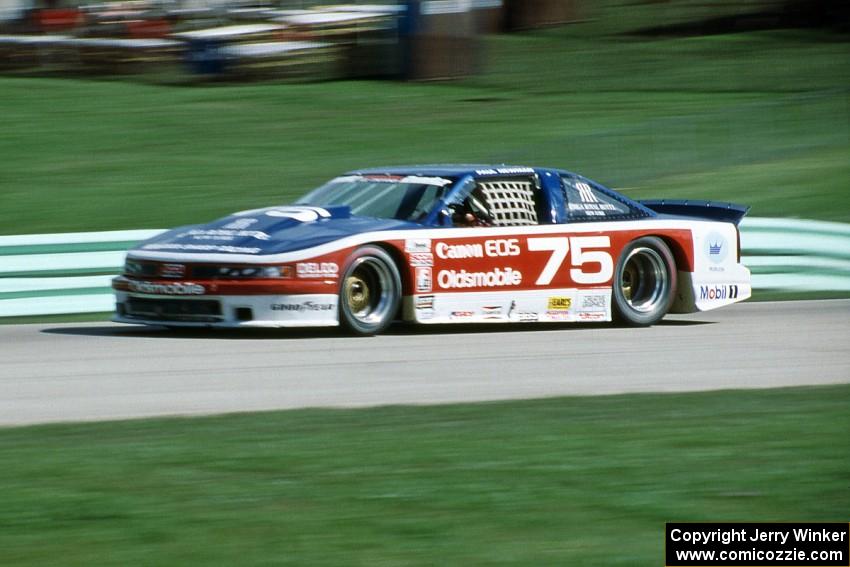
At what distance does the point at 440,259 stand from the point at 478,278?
0.36 meters

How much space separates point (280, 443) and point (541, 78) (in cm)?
2261

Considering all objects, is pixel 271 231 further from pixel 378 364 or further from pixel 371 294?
pixel 378 364

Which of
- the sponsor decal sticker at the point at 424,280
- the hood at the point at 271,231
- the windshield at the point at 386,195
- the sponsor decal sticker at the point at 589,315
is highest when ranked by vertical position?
the windshield at the point at 386,195

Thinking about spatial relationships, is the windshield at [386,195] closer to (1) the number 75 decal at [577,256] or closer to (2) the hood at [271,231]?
(2) the hood at [271,231]

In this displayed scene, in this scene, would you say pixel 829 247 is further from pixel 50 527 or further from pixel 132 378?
pixel 50 527

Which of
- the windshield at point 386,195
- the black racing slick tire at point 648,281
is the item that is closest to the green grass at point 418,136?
the windshield at point 386,195

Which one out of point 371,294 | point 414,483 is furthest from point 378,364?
point 414,483

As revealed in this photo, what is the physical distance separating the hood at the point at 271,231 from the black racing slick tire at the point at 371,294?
217 mm

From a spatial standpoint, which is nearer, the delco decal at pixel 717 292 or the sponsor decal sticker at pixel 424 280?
the sponsor decal sticker at pixel 424 280

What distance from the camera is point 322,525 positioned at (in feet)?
16.3

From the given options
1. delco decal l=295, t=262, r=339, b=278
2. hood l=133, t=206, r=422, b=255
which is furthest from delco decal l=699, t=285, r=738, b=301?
delco decal l=295, t=262, r=339, b=278

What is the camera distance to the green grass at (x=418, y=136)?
17875 millimetres

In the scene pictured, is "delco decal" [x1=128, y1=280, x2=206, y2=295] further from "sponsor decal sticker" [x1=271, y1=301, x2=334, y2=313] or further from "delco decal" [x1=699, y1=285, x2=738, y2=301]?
"delco decal" [x1=699, y1=285, x2=738, y2=301]

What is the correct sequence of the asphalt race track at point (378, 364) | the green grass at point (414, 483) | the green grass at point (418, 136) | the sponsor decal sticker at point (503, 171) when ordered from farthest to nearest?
the green grass at point (418, 136) → the sponsor decal sticker at point (503, 171) → the asphalt race track at point (378, 364) → the green grass at point (414, 483)
